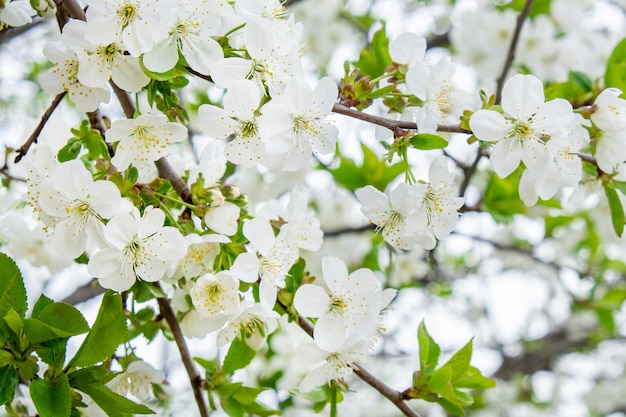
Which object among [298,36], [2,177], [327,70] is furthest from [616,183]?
[327,70]

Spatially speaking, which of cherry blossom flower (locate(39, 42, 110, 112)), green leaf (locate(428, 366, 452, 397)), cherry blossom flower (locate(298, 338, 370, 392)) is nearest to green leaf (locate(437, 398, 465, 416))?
green leaf (locate(428, 366, 452, 397))

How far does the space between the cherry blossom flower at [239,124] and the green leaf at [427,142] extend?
0.22 meters

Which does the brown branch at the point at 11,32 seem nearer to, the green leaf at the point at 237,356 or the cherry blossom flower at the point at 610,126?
the green leaf at the point at 237,356

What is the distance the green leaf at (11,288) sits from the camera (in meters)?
0.89

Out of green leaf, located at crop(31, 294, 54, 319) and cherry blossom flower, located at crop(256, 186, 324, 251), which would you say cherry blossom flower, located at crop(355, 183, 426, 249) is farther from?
green leaf, located at crop(31, 294, 54, 319)

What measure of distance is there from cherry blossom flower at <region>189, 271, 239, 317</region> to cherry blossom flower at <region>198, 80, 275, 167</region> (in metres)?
0.17

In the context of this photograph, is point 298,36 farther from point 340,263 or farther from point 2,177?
point 2,177

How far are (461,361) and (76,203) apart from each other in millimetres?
679

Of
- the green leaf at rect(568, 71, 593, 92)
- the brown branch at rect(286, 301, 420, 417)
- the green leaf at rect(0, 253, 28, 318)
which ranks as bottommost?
the green leaf at rect(0, 253, 28, 318)

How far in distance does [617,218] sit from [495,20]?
4.88 feet

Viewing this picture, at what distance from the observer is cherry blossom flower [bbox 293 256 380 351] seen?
1.02 metres

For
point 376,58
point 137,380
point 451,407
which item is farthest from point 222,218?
point 376,58

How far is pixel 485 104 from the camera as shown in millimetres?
1025

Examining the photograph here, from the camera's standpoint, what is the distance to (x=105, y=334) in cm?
94
